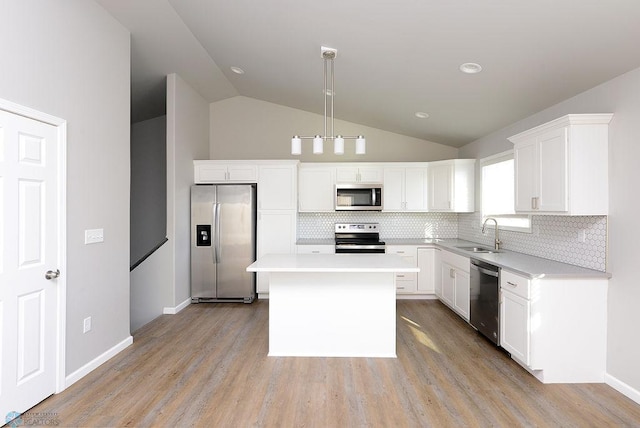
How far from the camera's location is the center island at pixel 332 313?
3.29m

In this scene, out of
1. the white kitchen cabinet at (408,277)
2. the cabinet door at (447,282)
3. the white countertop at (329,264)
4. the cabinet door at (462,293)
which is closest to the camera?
the white countertop at (329,264)

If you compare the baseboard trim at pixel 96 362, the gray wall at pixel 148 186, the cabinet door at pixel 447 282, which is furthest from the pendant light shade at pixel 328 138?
the gray wall at pixel 148 186

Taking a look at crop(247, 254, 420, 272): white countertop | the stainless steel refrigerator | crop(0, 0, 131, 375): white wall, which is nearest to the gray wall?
the stainless steel refrigerator

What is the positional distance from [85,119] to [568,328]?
4.31 meters

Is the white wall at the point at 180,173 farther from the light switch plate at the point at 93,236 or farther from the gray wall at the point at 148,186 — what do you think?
the light switch plate at the point at 93,236

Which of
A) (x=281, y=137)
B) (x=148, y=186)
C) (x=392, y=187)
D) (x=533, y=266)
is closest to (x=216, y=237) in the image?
(x=148, y=186)

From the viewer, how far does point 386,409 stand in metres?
2.42

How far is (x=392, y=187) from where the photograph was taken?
5.60 metres

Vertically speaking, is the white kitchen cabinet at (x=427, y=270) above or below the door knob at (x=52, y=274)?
below

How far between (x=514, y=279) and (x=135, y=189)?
5840mm

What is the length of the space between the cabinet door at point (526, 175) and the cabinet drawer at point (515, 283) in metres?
0.66

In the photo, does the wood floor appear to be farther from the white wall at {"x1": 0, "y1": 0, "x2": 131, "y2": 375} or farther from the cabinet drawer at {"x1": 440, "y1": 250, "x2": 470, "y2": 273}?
the cabinet drawer at {"x1": 440, "y1": 250, "x2": 470, "y2": 273}

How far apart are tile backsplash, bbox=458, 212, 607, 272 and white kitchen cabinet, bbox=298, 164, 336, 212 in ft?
8.35

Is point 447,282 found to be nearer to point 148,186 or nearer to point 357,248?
point 357,248
